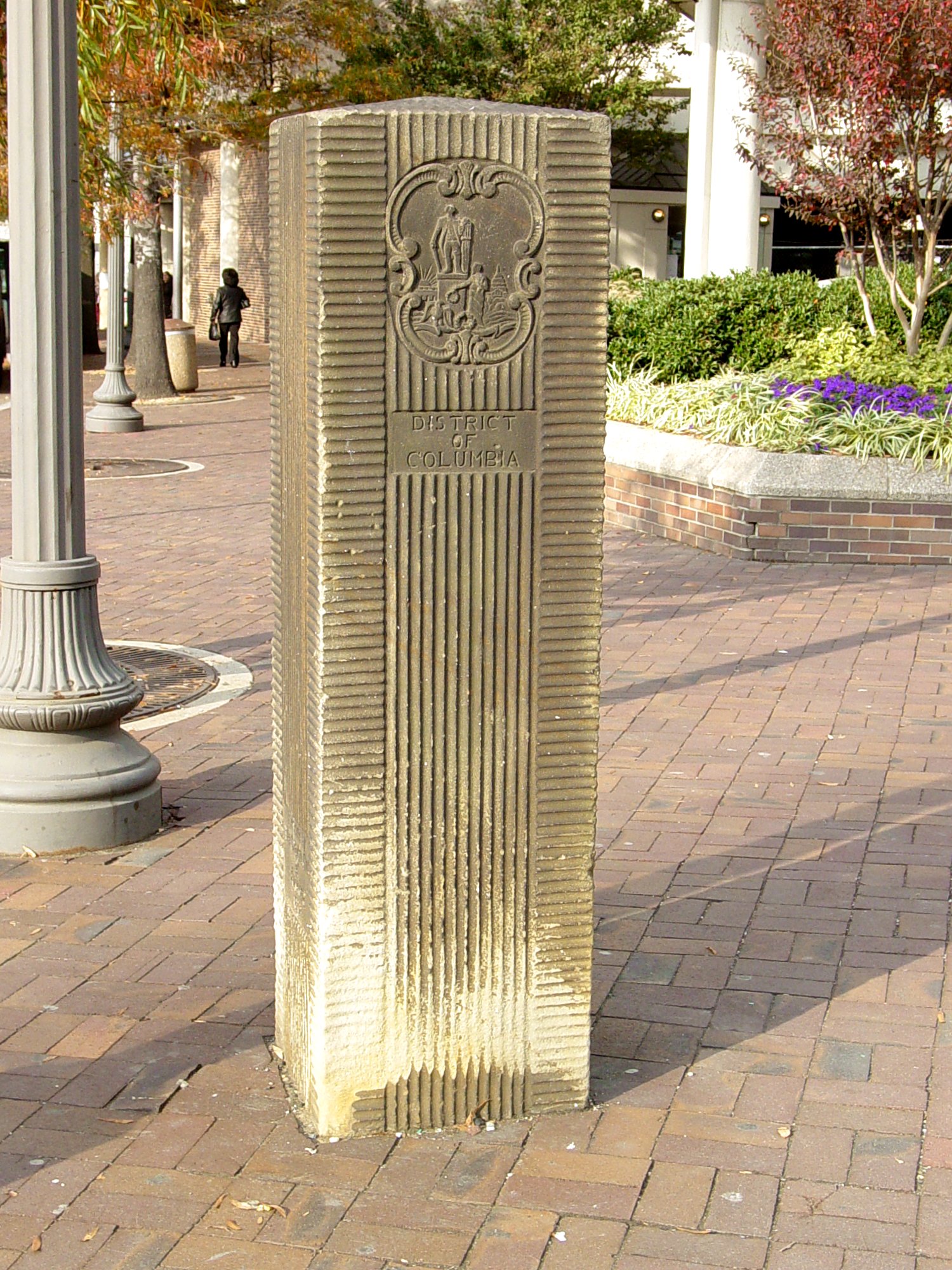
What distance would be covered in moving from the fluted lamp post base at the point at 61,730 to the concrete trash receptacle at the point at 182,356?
18.5 metres

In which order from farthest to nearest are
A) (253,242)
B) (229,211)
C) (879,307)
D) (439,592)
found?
(229,211)
(253,242)
(879,307)
(439,592)

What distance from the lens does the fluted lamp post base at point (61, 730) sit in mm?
5371

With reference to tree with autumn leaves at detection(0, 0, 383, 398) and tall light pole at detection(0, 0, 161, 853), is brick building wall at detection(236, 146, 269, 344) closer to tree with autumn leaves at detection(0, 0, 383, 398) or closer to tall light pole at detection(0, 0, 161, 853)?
tree with autumn leaves at detection(0, 0, 383, 398)

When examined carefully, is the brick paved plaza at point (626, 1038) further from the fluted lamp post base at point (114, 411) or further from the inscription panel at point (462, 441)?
the fluted lamp post base at point (114, 411)

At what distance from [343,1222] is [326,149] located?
2146 mm

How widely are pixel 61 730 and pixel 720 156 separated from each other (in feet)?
54.8

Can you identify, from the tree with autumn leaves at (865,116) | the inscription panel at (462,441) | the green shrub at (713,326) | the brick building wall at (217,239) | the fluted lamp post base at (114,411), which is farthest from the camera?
the brick building wall at (217,239)

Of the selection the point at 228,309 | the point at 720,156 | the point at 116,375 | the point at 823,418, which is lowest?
the point at 823,418

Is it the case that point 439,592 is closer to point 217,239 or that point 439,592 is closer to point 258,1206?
point 258,1206

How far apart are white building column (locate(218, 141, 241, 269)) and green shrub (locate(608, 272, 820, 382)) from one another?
73.8 ft

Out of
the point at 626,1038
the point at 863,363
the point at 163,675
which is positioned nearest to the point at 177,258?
the point at 863,363

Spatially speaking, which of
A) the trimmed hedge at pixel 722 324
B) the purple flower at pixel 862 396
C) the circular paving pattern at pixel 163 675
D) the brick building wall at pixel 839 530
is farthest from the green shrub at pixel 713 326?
the circular paving pattern at pixel 163 675

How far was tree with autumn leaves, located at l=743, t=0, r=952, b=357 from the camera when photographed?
40.5 ft

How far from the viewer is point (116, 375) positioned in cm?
1866
